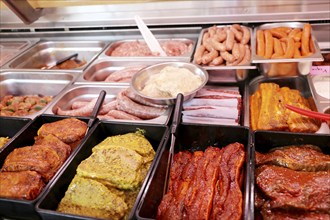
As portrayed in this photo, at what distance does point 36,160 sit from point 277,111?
171 cm

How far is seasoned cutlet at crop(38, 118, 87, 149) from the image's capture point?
2.24 m

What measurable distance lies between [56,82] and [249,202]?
2.46 metres

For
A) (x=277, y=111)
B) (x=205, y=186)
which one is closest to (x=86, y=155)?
(x=205, y=186)

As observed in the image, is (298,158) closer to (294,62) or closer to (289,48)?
(294,62)

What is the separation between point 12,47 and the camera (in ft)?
12.7

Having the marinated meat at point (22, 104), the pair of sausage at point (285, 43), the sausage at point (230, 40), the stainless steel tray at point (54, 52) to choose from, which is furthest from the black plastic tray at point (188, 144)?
the stainless steel tray at point (54, 52)

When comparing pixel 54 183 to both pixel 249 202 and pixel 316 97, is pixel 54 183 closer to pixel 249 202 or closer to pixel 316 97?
pixel 249 202

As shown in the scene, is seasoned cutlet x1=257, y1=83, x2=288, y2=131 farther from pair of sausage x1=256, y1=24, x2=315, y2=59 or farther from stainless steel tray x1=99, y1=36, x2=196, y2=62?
stainless steel tray x1=99, y1=36, x2=196, y2=62

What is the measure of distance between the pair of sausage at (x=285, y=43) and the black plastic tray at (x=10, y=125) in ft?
6.62

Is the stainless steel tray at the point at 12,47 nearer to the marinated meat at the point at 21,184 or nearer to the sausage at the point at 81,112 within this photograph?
the sausage at the point at 81,112

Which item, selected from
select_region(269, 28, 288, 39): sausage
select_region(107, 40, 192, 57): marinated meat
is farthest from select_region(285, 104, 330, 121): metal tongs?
select_region(107, 40, 192, 57): marinated meat

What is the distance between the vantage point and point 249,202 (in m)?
1.58

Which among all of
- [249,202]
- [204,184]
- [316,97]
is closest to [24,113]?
[204,184]

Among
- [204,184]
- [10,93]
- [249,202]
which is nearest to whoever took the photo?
[249,202]
